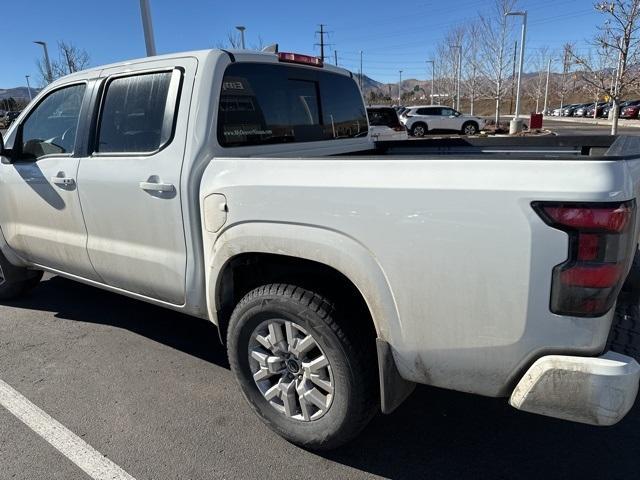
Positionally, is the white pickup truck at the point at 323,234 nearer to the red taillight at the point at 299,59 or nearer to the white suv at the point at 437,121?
the red taillight at the point at 299,59

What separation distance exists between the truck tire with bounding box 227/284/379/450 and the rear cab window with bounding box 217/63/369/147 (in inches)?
40.1

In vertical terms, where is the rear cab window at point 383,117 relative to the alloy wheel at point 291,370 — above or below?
above

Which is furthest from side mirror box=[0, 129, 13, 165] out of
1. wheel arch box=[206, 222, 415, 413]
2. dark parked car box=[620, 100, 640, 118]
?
dark parked car box=[620, 100, 640, 118]

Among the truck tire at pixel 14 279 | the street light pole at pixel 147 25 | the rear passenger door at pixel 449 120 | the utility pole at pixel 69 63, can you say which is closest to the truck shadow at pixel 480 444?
the truck tire at pixel 14 279

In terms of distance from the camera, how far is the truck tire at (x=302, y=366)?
2.30 meters

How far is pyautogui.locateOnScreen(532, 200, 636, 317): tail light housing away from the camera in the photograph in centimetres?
167

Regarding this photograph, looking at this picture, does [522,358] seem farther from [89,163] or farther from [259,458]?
[89,163]

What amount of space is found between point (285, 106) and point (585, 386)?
7.89ft

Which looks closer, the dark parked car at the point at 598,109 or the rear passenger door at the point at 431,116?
the rear passenger door at the point at 431,116

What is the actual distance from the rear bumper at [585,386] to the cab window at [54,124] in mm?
3231

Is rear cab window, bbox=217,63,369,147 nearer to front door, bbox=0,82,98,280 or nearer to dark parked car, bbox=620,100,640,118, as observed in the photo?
front door, bbox=0,82,98,280

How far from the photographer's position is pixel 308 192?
2.23 m

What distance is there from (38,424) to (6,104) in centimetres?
7930

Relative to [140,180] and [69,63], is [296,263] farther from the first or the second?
[69,63]
